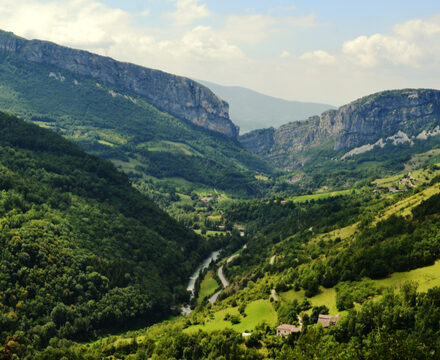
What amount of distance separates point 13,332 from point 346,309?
81.1m

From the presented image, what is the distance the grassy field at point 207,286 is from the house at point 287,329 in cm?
7456

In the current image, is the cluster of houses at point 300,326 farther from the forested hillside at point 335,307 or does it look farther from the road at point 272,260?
the road at point 272,260

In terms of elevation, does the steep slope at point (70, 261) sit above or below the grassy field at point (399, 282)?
below

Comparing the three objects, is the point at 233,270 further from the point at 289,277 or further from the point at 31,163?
the point at 31,163

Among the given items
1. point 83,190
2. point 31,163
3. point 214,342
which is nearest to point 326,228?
point 214,342

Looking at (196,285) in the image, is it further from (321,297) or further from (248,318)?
(321,297)

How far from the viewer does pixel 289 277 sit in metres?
119

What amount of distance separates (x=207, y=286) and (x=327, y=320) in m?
94.3

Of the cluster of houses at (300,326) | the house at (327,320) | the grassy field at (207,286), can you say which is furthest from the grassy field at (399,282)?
the grassy field at (207,286)

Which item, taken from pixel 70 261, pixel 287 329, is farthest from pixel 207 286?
pixel 287 329

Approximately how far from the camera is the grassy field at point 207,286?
159 metres

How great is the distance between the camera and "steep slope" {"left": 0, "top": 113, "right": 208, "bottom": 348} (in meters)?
116

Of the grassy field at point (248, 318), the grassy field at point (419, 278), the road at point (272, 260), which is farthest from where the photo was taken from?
the road at point (272, 260)

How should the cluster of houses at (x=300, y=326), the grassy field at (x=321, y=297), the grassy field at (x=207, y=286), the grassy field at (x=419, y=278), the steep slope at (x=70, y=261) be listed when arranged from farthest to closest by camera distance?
the grassy field at (x=207, y=286), the steep slope at (x=70, y=261), the grassy field at (x=321, y=297), the grassy field at (x=419, y=278), the cluster of houses at (x=300, y=326)
